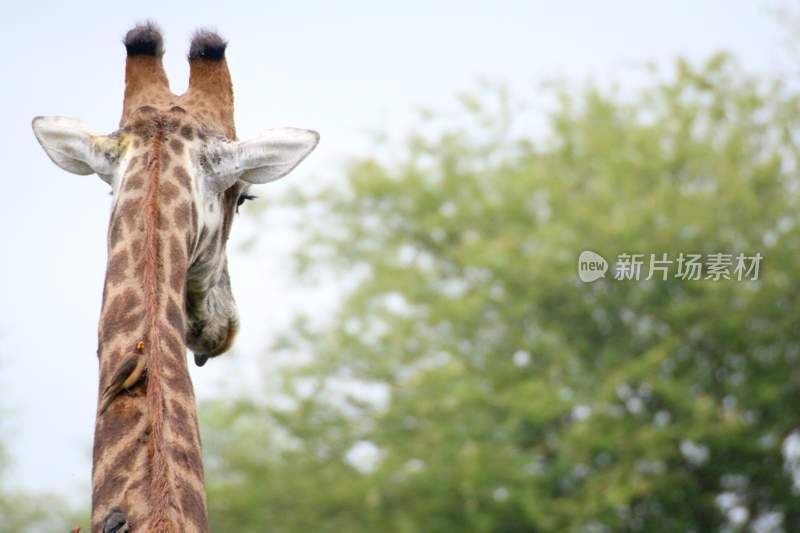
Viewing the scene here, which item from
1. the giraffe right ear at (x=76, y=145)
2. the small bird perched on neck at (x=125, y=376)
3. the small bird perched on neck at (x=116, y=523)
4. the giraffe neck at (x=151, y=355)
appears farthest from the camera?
the giraffe right ear at (x=76, y=145)

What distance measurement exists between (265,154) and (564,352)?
1958 cm

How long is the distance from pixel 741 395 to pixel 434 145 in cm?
911

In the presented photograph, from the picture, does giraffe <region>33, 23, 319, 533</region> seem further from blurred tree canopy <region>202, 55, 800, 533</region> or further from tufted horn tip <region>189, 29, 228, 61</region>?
blurred tree canopy <region>202, 55, 800, 533</region>

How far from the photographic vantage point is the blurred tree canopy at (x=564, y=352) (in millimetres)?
22547

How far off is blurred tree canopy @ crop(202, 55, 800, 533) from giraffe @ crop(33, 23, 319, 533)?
57.5 feet

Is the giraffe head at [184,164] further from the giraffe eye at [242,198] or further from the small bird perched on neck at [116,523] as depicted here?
the small bird perched on neck at [116,523]

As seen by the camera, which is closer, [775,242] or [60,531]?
[775,242]

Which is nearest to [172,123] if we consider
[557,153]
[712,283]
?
[712,283]

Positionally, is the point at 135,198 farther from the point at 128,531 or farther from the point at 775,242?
the point at 775,242

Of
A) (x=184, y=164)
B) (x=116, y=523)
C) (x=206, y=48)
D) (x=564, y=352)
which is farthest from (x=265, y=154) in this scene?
(x=564, y=352)

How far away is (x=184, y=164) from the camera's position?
13.8ft

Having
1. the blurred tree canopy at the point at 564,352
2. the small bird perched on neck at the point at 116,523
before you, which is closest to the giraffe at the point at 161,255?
the small bird perched on neck at the point at 116,523

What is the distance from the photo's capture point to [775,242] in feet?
76.4

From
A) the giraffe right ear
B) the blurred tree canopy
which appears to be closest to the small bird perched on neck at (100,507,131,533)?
the giraffe right ear
